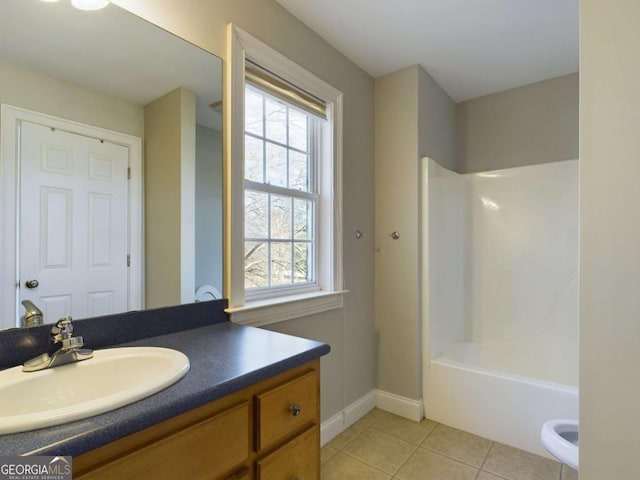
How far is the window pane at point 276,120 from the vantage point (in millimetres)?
1873

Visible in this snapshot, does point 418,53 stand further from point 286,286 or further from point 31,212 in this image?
point 31,212

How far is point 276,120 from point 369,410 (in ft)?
6.82

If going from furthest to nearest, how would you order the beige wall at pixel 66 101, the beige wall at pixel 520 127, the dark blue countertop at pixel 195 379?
the beige wall at pixel 520 127, the beige wall at pixel 66 101, the dark blue countertop at pixel 195 379

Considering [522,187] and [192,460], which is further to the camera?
[522,187]

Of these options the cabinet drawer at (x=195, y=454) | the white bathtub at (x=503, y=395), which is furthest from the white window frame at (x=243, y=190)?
the white bathtub at (x=503, y=395)

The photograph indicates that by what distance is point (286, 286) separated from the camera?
1955 mm

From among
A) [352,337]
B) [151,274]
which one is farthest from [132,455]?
[352,337]

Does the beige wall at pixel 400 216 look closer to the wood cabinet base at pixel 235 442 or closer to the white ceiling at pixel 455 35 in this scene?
the white ceiling at pixel 455 35

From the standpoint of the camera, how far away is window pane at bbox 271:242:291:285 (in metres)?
1.91

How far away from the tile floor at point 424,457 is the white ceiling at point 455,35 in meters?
2.47

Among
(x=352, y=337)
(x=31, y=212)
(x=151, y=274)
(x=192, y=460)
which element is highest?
(x=31, y=212)

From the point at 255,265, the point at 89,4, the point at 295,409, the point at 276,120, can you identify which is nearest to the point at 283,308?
the point at 255,265

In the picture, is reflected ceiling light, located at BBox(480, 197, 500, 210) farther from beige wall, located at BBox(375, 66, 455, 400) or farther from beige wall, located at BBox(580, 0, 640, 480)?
beige wall, located at BBox(580, 0, 640, 480)

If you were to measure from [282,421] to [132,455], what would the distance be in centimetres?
42
